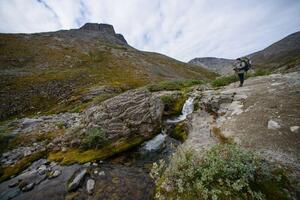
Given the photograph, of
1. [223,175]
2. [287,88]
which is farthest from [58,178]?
[287,88]

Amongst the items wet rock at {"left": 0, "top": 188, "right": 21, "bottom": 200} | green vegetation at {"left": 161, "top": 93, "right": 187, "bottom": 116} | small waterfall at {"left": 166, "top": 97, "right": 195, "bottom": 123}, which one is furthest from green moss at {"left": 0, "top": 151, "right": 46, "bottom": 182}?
green vegetation at {"left": 161, "top": 93, "right": 187, "bottom": 116}

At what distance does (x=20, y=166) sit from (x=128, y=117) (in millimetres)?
8759

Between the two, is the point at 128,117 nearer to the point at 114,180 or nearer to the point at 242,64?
the point at 114,180

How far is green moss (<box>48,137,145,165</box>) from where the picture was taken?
11.6m

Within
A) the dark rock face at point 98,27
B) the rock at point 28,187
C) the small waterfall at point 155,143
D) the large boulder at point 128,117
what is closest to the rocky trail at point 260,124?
the small waterfall at point 155,143

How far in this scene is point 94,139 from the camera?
12812 mm

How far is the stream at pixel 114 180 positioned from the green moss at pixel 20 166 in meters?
0.56

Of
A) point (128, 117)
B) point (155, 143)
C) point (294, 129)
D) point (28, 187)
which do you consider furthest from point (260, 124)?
point (28, 187)

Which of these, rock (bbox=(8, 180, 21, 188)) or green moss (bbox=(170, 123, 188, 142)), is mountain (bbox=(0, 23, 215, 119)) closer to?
rock (bbox=(8, 180, 21, 188))

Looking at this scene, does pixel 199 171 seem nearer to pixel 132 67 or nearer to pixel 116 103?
pixel 116 103

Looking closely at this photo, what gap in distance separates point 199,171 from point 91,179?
635 cm

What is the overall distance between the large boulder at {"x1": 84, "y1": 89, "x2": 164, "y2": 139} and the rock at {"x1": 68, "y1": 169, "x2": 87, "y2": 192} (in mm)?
3896

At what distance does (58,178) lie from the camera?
32.3 feet

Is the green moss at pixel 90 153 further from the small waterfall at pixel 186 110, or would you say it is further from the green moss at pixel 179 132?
the small waterfall at pixel 186 110
